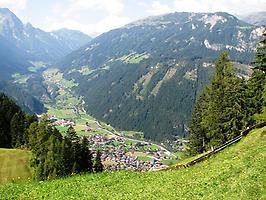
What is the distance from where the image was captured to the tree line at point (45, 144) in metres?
78.2

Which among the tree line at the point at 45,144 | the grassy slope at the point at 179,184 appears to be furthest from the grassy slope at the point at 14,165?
the grassy slope at the point at 179,184

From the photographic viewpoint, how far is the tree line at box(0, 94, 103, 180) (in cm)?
7819

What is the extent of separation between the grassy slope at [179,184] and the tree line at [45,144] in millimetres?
17161

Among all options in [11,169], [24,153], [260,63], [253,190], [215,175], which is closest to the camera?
[253,190]

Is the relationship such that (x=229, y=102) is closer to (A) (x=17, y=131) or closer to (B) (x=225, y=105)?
(B) (x=225, y=105)

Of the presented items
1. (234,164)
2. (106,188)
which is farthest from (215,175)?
(106,188)

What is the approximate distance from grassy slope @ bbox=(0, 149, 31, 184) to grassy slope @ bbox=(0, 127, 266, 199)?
31576 mm

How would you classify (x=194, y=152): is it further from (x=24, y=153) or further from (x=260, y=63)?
(x=24, y=153)

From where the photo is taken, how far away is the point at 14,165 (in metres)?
78.0

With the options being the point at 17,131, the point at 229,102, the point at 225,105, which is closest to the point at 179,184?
the point at 229,102

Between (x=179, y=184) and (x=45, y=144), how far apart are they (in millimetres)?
54106

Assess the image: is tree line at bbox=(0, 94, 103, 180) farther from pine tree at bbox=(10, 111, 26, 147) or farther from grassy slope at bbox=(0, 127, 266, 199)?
grassy slope at bbox=(0, 127, 266, 199)

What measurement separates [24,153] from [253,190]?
6859 cm

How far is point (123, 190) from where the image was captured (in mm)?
36344
